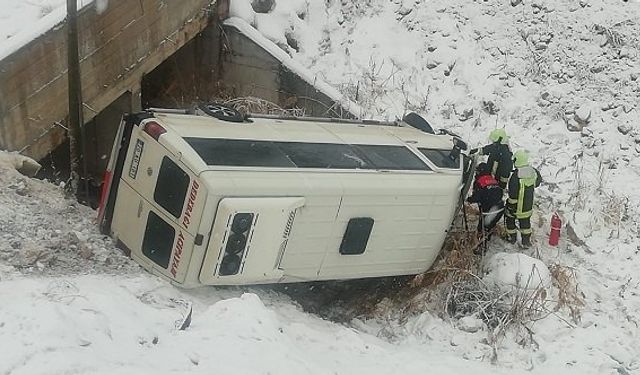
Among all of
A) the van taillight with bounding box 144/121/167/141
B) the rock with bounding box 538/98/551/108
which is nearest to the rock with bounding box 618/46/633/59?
the rock with bounding box 538/98/551/108

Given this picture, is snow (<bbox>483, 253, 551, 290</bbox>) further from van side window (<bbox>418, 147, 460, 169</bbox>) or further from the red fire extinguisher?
van side window (<bbox>418, 147, 460, 169</bbox>)

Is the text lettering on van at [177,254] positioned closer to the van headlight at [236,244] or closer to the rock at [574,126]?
the van headlight at [236,244]

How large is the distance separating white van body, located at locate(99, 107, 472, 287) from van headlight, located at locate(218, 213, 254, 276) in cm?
1

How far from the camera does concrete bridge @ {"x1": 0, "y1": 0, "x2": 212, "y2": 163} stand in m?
8.09

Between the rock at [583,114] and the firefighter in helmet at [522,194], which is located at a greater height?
the rock at [583,114]

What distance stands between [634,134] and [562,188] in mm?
1714

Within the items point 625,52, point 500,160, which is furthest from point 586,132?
point 500,160

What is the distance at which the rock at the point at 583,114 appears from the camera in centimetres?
1058

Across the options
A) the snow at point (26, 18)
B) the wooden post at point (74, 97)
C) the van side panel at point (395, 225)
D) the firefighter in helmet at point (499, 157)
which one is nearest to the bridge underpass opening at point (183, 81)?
the snow at point (26, 18)

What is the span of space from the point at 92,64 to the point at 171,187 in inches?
147

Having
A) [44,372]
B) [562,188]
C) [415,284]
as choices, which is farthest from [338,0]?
[44,372]

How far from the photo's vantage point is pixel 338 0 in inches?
504

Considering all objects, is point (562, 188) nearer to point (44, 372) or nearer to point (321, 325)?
point (321, 325)

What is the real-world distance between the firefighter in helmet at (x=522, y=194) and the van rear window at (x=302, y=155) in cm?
137
